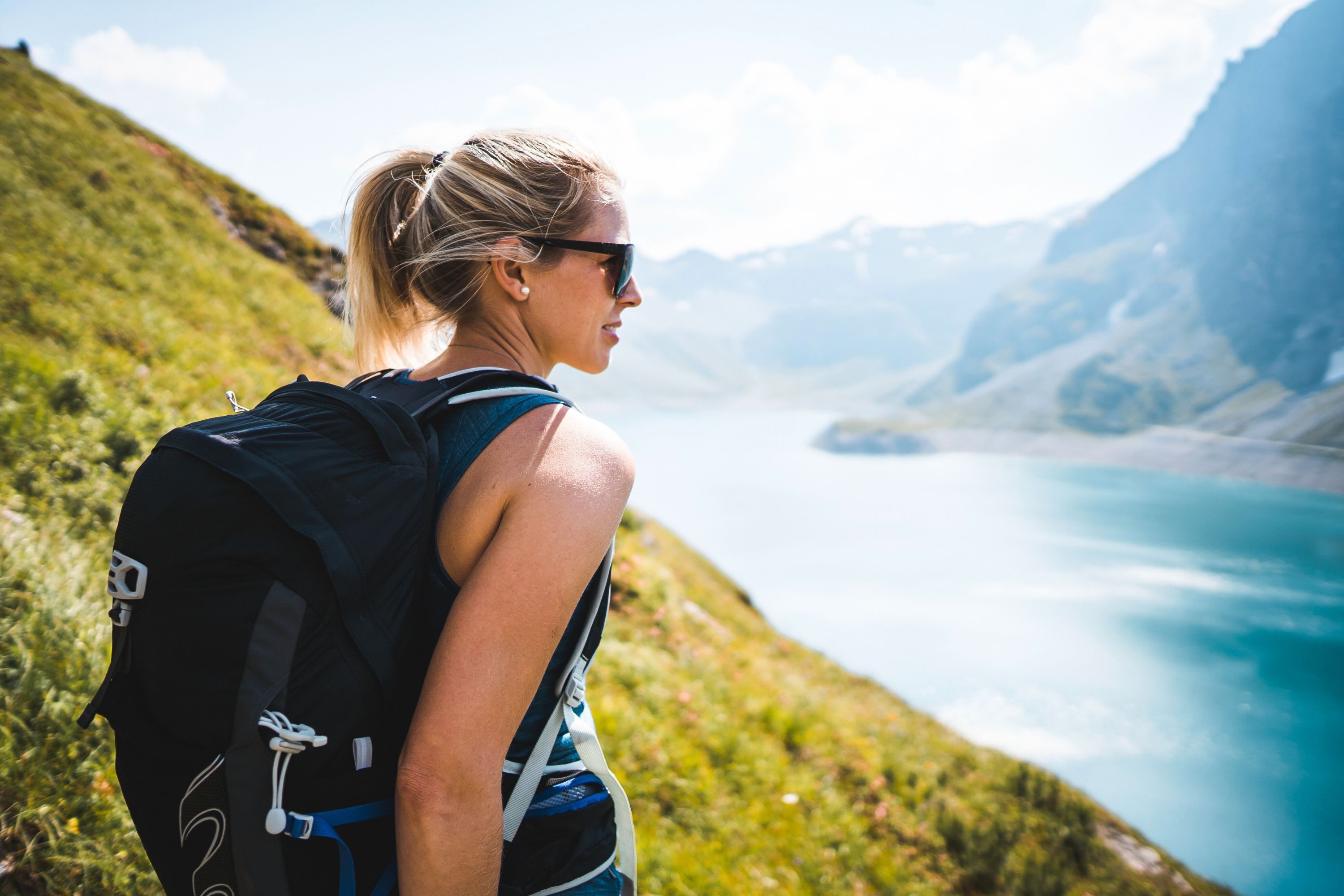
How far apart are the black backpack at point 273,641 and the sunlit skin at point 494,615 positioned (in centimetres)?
9

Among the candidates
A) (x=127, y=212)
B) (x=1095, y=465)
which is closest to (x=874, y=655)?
(x=127, y=212)

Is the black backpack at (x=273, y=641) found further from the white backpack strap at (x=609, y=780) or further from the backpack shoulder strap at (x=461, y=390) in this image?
the white backpack strap at (x=609, y=780)

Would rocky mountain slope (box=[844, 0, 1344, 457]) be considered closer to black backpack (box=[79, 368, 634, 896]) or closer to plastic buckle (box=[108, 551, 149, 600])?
black backpack (box=[79, 368, 634, 896])

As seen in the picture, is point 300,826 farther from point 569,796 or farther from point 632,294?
point 632,294

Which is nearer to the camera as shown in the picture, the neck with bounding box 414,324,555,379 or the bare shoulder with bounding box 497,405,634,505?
the bare shoulder with bounding box 497,405,634,505

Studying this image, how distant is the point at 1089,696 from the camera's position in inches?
1929

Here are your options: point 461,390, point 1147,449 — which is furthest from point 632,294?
point 1147,449

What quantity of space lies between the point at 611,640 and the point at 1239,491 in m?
131

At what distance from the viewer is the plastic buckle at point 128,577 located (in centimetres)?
117

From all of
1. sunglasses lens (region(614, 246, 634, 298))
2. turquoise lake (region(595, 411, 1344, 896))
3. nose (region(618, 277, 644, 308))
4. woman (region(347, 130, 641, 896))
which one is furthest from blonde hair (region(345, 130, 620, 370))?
turquoise lake (region(595, 411, 1344, 896))

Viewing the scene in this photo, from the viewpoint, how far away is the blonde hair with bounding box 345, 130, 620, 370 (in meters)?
1.70

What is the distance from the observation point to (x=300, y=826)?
1.25 m

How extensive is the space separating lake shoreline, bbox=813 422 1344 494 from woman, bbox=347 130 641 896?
134 m

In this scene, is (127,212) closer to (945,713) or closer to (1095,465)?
(945,713)
